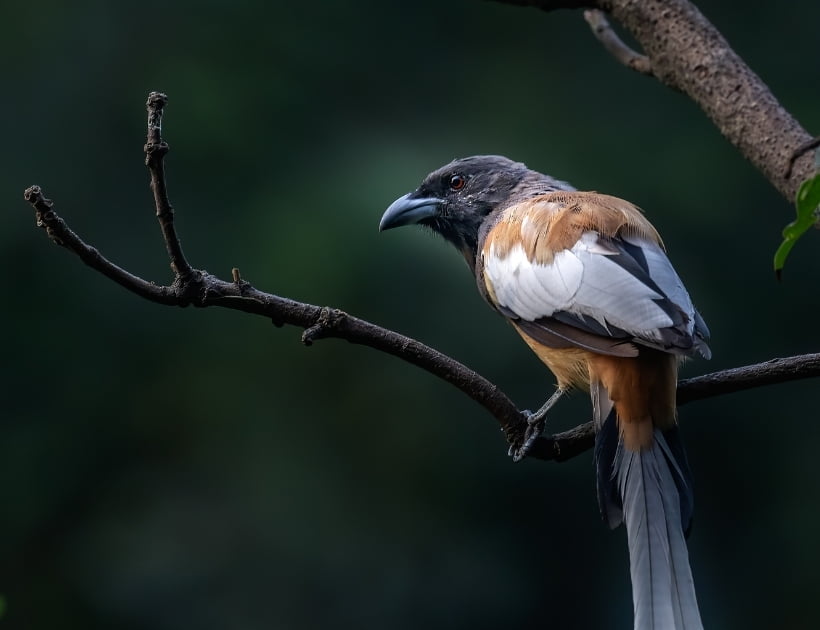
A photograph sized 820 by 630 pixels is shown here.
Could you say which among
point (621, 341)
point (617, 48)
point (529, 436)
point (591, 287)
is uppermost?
point (617, 48)

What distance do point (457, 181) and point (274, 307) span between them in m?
2.03

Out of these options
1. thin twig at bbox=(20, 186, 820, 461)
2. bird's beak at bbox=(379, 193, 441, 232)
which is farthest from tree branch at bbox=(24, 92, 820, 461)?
bird's beak at bbox=(379, 193, 441, 232)

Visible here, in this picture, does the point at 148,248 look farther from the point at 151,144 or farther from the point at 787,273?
the point at 151,144

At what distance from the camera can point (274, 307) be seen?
8.89 ft

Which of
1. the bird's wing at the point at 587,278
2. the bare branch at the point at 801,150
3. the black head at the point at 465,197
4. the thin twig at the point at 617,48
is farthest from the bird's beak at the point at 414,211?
the bare branch at the point at 801,150

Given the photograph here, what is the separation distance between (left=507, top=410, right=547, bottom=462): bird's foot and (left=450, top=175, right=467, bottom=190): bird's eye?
5.02ft

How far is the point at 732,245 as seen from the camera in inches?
305

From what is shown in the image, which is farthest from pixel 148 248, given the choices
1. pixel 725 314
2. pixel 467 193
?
pixel 725 314

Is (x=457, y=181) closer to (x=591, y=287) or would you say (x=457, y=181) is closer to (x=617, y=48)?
(x=617, y=48)

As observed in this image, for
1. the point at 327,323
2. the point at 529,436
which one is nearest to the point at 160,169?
the point at 327,323

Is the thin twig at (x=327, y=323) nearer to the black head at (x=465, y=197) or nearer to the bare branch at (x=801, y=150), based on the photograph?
the bare branch at (x=801, y=150)

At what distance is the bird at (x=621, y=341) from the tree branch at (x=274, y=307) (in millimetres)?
158

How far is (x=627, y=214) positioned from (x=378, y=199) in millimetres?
3238

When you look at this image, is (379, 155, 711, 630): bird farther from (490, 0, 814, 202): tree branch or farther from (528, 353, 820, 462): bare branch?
(490, 0, 814, 202): tree branch
